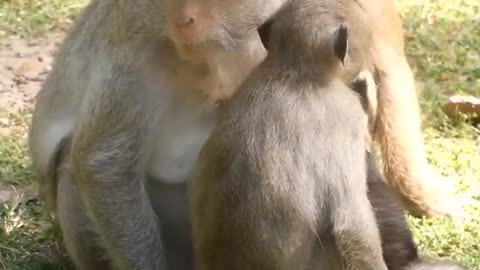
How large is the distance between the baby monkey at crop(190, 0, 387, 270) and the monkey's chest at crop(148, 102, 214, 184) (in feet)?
1.28

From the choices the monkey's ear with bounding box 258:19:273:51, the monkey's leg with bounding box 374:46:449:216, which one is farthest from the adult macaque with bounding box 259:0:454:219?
the monkey's ear with bounding box 258:19:273:51

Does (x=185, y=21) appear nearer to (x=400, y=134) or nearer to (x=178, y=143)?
(x=178, y=143)

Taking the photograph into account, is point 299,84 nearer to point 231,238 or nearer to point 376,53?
point 231,238

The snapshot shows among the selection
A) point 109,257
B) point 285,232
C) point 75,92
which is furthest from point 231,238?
point 75,92

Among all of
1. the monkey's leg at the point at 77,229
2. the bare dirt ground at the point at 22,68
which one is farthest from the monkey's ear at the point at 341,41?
the bare dirt ground at the point at 22,68

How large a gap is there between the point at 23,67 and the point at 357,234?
12.2 feet

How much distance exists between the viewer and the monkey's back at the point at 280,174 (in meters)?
3.99

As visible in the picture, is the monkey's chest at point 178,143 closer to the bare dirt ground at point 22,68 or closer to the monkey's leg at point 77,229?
the monkey's leg at point 77,229

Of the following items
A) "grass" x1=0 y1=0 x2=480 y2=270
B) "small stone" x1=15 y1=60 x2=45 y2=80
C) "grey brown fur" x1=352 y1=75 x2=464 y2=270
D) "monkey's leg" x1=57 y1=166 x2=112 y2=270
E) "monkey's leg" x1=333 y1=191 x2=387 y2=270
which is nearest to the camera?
"monkey's leg" x1=333 y1=191 x2=387 y2=270

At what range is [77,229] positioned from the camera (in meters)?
4.65

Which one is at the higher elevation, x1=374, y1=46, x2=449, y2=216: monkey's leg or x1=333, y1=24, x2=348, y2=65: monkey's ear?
x1=333, y1=24, x2=348, y2=65: monkey's ear

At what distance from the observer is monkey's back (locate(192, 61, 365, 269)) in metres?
3.99

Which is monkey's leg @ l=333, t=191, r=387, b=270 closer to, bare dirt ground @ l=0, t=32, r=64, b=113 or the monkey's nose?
the monkey's nose

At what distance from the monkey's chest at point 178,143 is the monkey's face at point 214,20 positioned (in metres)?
0.36
